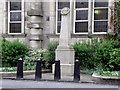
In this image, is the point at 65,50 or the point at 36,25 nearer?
the point at 65,50

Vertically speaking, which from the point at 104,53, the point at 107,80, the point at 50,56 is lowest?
the point at 107,80

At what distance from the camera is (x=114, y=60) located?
647 inches

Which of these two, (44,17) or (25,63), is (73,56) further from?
(44,17)

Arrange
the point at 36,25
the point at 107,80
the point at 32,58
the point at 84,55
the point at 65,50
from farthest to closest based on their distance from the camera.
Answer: the point at 36,25 < the point at 32,58 < the point at 84,55 < the point at 65,50 < the point at 107,80

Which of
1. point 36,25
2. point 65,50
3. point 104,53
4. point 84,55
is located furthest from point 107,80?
point 36,25

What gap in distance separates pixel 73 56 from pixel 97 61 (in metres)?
1.45

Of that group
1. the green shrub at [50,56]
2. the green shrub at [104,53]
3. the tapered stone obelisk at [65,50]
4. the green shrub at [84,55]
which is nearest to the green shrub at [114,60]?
the green shrub at [104,53]

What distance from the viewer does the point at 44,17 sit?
2236 cm

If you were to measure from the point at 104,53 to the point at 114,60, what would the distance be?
3.98 feet

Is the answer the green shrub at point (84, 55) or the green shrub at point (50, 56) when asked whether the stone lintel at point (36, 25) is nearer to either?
the green shrub at point (50, 56)

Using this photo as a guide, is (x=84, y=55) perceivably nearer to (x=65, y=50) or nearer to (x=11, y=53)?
(x=65, y=50)

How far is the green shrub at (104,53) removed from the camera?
57.5ft

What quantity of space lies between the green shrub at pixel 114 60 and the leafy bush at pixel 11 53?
5.77m

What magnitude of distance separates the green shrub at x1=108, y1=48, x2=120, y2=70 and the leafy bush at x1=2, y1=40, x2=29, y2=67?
5.77 metres
